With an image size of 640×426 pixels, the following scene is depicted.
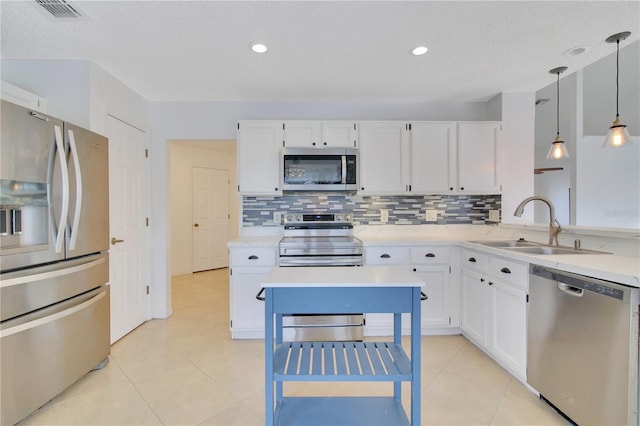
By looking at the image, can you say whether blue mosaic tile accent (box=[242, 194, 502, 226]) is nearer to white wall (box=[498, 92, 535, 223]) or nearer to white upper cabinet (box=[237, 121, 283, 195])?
white wall (box=[498, 92, 535, 223])

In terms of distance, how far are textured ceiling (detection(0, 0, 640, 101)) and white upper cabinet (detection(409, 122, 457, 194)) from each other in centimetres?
42

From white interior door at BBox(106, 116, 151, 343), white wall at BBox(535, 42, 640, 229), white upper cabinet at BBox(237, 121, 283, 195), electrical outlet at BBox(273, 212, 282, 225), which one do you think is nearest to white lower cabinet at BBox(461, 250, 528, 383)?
electrical outlet at BBox(273, 212, 282, 225)

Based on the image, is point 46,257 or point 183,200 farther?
point 183,200

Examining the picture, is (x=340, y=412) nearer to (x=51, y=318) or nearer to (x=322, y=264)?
(x=322, y=264)

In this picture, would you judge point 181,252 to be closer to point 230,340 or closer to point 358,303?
point 230,340

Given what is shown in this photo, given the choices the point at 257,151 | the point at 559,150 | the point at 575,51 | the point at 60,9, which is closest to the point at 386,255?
the point at 257,151

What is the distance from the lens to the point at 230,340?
2.67m

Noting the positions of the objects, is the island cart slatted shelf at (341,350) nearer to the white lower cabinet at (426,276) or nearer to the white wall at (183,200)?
the white lower cabinet at (426,276)

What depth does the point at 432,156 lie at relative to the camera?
2.99 metres

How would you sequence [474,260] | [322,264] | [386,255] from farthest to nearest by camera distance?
[386,255] < [322,264] < [474,260]

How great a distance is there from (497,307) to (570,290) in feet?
2.18

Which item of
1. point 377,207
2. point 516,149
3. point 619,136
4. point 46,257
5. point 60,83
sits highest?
point 60,83

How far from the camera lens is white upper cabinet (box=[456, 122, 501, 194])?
9.81ft

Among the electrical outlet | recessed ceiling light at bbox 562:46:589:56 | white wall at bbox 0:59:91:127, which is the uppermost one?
recessed ceiling light at bbox 562:46:589:56
